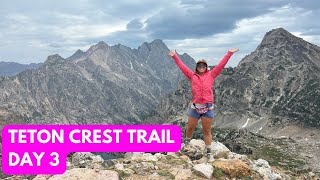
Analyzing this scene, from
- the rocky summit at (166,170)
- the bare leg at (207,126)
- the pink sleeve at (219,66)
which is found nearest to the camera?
the rocky summit at (166,170)

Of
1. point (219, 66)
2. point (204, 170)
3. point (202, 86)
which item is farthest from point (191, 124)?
point (219, 66)

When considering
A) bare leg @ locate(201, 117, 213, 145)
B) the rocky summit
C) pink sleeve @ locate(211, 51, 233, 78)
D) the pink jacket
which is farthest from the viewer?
pink sleeve @ locate(211, 51, 233, 78)

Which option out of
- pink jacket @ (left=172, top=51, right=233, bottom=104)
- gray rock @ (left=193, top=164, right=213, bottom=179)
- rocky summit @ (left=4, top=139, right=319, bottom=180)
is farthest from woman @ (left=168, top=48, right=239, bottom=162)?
rocky summit @ (left=4, top=139, right=319, bottom=180)

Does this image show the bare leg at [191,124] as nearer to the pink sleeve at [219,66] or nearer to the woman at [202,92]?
the woman at [202,92]

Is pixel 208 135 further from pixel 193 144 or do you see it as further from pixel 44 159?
pixel 44 159

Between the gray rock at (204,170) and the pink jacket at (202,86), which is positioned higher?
the pink jacket at (202,86)

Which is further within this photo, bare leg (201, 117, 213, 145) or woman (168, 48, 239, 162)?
bare leg (201, 117, 213, 145)

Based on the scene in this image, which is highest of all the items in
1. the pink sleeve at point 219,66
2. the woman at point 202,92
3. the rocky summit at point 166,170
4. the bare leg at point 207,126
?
the pink sleeve at point 219,66

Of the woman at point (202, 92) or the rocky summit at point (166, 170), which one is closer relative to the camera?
the rocky summit at point (166, 170)

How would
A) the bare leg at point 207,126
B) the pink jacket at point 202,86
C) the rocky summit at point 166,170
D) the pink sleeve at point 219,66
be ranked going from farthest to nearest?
1. the pink sleeve at point 219,66
2. the bare leg at point 207,126
3. the pink jacket at point 202,86
4. the rocky summit at point 166,170

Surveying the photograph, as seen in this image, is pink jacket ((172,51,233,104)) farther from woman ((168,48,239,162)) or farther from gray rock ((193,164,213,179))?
gray rock ((193,164,213,179))

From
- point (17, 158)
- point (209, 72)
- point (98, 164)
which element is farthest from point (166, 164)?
point (17, 158)

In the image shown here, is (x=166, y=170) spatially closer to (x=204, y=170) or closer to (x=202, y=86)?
(x=204, y=170)

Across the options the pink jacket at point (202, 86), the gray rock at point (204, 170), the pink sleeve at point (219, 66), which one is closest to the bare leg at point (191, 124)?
the pink jacket at point (202, 86)
